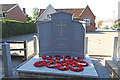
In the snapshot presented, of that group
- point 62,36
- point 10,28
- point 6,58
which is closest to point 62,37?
point 62,36

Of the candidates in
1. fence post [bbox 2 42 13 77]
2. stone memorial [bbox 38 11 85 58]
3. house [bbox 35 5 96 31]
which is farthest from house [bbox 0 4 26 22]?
fence post [bbox 2 42 13 77]

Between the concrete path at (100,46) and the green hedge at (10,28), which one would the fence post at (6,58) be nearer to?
the concrete path at (100,46)

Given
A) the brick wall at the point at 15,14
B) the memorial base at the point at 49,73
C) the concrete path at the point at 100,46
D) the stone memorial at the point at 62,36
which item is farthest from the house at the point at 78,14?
the memorial base at the point at 49,73

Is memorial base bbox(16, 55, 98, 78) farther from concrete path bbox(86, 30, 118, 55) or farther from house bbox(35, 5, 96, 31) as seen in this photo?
house bbox(35, 5, 96, 31)

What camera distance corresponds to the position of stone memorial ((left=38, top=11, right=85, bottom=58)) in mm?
4996

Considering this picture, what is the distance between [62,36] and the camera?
5223 millimetres

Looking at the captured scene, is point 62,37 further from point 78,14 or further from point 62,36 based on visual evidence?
point 78,14

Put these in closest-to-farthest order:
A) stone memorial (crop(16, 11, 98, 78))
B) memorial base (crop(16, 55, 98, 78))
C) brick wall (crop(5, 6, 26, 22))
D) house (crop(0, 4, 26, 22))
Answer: memorial base (crop(16, 55, 98, 78))
stone memorial (crop(16, 11, 98, 78))
house (crop(0, 4, 26, 22))
brick wall (crop(5, 6, 26, 22))

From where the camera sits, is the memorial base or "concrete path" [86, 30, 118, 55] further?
"concrete path" [86, 30, 118, 55]

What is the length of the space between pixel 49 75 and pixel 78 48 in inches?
84.5

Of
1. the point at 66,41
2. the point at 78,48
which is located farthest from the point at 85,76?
the point at 66,41

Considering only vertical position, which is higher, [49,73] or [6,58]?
[6,58]

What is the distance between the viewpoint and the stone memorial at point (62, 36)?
16.4 ft

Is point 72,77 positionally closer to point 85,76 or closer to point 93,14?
point 85,76
